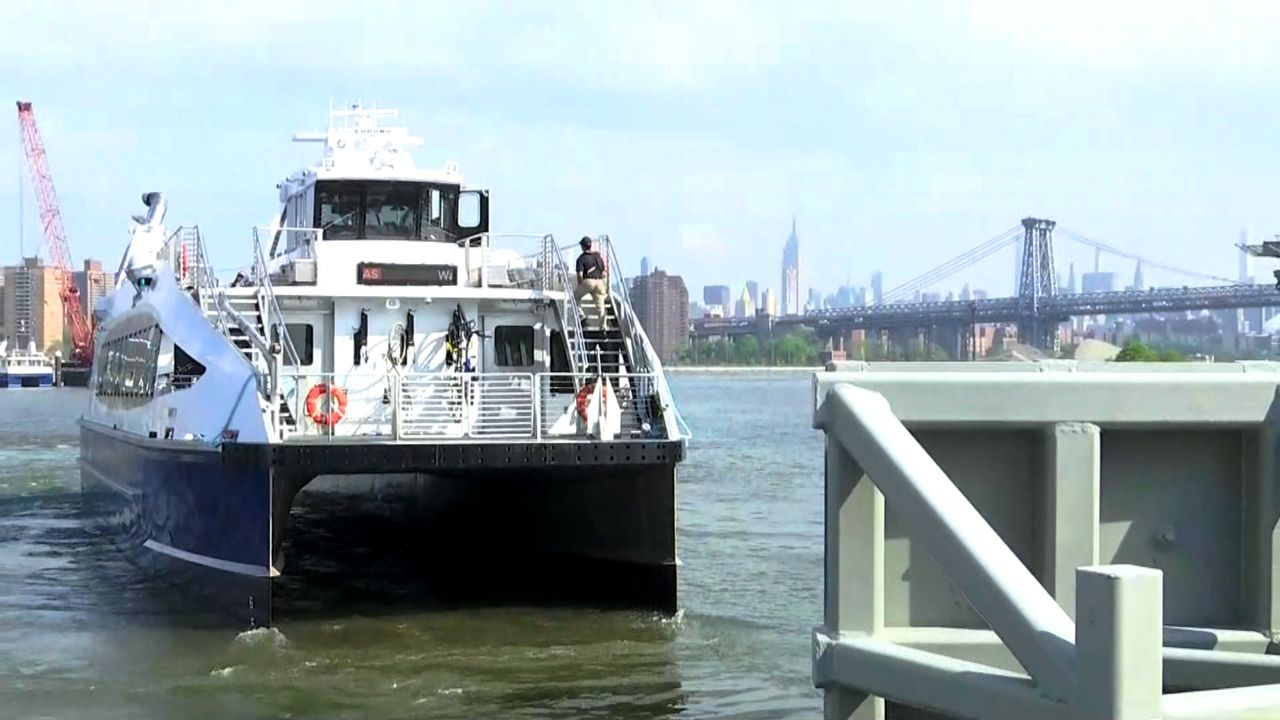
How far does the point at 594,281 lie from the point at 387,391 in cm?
254

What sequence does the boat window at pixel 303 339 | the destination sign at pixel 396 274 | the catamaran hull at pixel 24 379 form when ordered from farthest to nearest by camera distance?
the catamaran hull at pixel 24 379
the destination sign at pixel 396 274
the boat window at pixel 303 339

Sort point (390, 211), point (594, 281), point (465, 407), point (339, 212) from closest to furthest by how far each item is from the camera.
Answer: point (465, 407), point (594, 281), point (339, 212), point (390, 211)

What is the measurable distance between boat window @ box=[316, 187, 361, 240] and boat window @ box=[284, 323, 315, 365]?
6.47ft

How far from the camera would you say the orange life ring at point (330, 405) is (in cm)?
1295

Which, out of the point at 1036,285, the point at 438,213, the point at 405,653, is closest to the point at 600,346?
the point at 438,213

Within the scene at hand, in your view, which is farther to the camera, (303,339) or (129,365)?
(129,365)

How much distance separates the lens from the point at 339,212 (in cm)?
1672

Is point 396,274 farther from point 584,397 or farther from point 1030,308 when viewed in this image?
A: point 1030,308

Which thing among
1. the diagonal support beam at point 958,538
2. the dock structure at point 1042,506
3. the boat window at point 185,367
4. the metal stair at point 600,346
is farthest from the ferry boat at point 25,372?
the diagonal support beam at point 958,538

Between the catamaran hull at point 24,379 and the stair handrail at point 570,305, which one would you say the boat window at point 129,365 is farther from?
the catamaran hull at point 24,379

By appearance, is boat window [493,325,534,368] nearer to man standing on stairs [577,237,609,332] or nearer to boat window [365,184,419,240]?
man standing on stairs [577,237,609,332]

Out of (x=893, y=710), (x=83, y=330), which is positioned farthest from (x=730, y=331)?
(x=83, y=330)

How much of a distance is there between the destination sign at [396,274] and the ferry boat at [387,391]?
3cm

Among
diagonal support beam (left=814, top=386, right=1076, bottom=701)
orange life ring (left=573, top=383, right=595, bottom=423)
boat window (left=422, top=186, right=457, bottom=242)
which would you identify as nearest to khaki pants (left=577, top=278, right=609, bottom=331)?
orange life ring (left=573, top=383, right=595, bottom=423)
